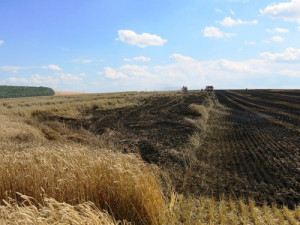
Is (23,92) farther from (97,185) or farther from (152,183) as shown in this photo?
(152,183)

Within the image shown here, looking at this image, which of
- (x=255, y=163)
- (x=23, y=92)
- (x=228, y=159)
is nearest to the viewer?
(x=255, y=163)

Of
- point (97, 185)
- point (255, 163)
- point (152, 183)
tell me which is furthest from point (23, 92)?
point (152, 183)

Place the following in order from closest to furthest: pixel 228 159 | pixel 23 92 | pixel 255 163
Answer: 1. pixel 255 163
2. pixel 228 159
3. pixel 23 92

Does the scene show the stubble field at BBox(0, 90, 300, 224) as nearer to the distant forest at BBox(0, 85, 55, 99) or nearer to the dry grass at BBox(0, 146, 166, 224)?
the dry grass at BBox(0, 146, 166, 224)

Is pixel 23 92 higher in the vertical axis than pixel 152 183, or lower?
higher

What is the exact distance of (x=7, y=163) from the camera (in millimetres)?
4906

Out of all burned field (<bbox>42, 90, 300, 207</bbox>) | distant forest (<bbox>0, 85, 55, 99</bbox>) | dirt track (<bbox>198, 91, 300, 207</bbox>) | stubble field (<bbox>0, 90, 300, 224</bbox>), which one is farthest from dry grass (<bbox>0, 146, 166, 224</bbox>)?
distant forest (<bbox>0, 85, 55, 99</bbox>)

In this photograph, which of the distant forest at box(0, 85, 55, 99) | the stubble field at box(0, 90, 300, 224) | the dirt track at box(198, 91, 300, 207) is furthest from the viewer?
the distant forest at box(0, 85, 55, 99)

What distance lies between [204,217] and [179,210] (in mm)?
513

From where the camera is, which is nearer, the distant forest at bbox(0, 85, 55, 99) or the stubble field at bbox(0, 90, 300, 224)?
the stubble field at bbox(0, 90, 300, 224)

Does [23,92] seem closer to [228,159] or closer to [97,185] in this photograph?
[228,159]

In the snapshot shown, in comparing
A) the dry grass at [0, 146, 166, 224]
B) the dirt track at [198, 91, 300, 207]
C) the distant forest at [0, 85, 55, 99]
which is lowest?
the dirt track at [198, 91, 300, 207]

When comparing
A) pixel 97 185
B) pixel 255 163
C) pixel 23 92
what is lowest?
pixel 255 163

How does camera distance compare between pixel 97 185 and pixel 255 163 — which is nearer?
pixel 97 185
